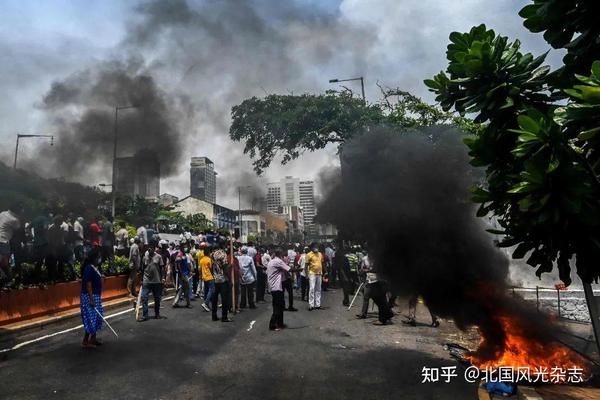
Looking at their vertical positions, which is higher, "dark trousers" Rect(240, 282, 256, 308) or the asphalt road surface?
"dark trousers" Rect(240, 282, 256, 308)

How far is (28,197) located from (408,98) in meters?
12.4

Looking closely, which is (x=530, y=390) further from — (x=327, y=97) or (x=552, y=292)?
(x=327, y=97)

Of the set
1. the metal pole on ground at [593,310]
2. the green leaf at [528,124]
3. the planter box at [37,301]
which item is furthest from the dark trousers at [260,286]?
the green leaf at [528,124]

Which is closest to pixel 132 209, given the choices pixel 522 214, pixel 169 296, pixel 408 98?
pixel 169 296

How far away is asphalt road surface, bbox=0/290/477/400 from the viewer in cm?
458

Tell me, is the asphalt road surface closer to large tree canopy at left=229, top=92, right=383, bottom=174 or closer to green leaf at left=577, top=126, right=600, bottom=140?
green leaf at left=577, top=126, right=600, bottom=140

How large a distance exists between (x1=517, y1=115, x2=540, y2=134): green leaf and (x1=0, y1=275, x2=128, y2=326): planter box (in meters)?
8.23

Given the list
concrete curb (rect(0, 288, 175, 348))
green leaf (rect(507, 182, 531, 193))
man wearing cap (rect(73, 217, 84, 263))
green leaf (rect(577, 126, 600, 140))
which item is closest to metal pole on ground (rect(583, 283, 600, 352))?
green leaf (rect(507, 182, 531, 193))

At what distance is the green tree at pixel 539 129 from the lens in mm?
2172

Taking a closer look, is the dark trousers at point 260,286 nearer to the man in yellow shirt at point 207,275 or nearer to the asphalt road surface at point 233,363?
the man in yellow shirt at point 207,275

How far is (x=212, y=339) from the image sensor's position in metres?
7.06

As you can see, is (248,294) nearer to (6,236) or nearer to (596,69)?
(6,236)

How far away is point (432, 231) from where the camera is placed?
7.70 m

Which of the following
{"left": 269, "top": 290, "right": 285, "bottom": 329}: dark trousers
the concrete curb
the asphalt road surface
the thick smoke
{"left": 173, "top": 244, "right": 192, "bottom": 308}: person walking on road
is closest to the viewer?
the asphalt road surface
